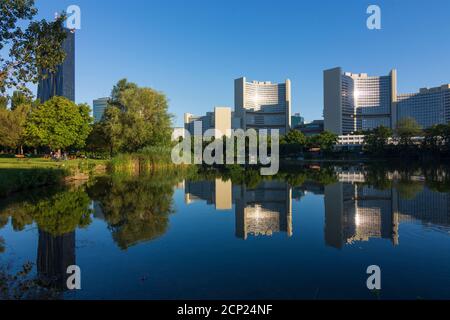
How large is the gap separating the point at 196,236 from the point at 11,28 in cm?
803

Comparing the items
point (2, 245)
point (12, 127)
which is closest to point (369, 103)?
point (12, 127)

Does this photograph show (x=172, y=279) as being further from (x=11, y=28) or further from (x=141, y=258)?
(x=11, y=28)

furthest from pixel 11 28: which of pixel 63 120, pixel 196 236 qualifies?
pixel 63 120

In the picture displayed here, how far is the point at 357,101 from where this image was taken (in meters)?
154

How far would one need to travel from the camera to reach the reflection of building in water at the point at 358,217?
1048 centimetres

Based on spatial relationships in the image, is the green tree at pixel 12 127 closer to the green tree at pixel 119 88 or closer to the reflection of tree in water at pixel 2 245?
the green tree at pixel 119 88

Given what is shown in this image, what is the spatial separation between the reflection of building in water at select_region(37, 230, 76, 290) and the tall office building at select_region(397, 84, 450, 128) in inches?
5871

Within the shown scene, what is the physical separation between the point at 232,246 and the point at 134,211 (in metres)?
6.62

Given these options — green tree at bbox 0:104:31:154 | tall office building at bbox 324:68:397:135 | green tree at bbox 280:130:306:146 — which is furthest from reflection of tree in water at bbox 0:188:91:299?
tall office building at bbox 324:68:397:135

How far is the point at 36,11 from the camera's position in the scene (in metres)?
9.39

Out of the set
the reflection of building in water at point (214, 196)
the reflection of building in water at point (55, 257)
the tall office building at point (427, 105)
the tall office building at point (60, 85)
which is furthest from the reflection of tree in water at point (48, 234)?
the tall office building at point (427, 105)

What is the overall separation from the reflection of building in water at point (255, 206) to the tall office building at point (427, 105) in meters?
136

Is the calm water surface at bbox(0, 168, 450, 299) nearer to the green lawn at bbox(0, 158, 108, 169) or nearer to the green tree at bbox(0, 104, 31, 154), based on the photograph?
the green lawn at bbox(0, 158, 108, 169)

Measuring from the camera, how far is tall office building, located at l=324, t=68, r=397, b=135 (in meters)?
145
